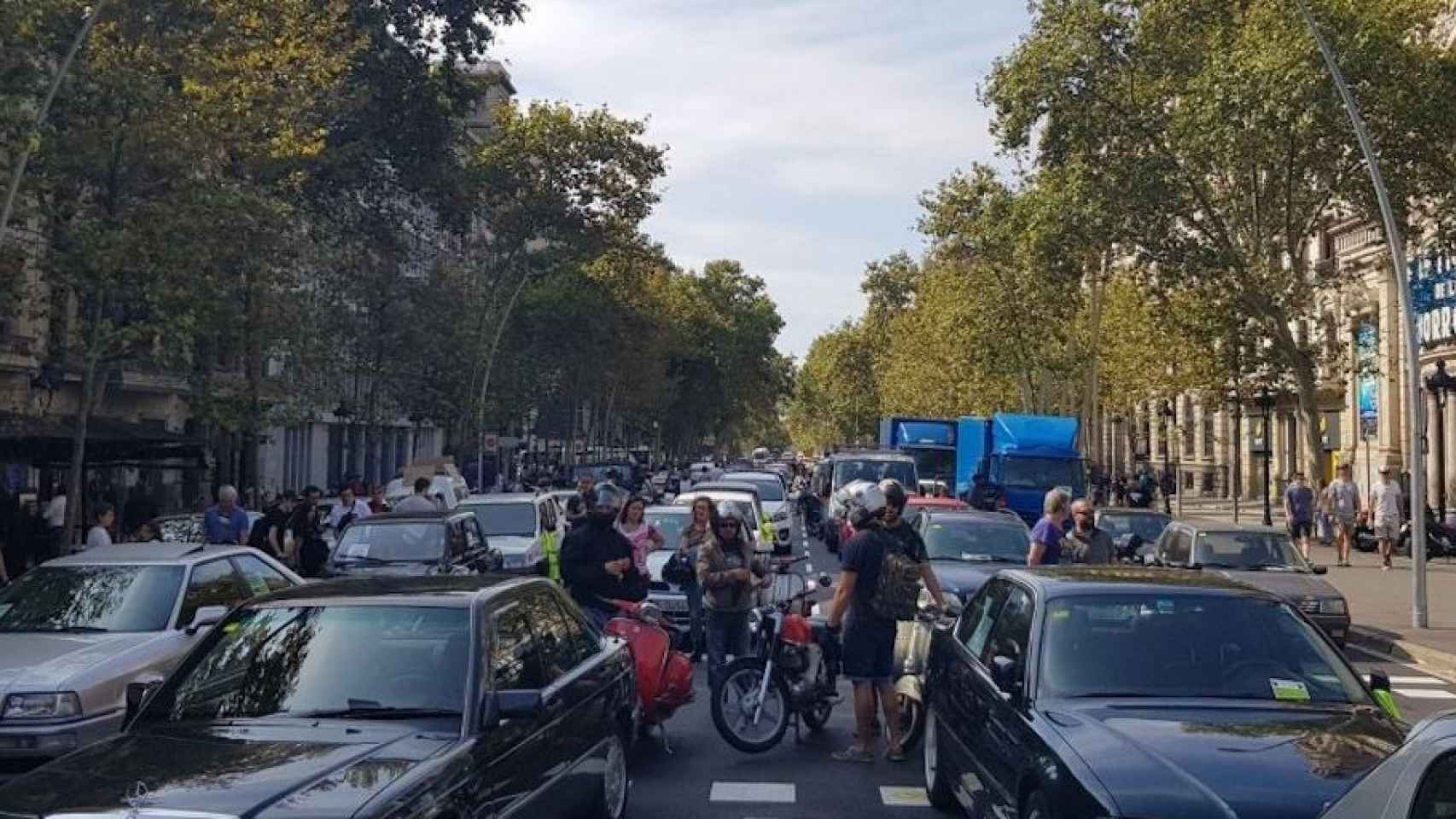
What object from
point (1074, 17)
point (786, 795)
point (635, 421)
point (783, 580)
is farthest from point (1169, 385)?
point (635, 421)

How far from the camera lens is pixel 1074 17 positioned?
Result: 100 ft

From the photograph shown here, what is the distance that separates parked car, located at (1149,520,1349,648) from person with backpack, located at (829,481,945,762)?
790cm

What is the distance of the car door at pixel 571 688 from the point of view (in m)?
7.21

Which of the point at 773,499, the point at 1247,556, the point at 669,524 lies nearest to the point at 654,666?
the point at 669,524

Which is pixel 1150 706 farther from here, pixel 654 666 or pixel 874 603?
pixel 654 666

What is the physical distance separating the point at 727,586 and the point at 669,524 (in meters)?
8.11

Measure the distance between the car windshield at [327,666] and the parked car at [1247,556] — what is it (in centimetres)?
1225

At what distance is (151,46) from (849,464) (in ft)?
63.3

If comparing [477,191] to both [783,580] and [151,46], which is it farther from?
[783,580]

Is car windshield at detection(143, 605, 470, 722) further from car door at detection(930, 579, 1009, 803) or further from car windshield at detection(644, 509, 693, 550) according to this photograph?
car windshield at detection(644, 509, 693, 550)

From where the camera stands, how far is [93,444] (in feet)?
76.5

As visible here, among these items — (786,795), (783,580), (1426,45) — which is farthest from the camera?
(1426,45)

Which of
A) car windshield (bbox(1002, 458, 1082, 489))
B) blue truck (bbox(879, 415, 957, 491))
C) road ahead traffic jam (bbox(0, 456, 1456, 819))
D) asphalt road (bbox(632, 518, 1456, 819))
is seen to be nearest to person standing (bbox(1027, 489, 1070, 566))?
asphalt road (bbox(632, 518, 1456, 819))

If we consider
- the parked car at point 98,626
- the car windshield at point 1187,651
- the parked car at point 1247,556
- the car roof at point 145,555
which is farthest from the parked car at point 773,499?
the car windshield at point 1187,651
